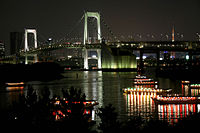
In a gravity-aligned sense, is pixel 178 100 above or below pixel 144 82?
below

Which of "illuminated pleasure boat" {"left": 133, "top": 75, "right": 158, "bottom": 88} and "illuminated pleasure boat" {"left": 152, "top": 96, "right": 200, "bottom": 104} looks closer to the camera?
"illuminated pleasure boat" {"left": 152, "top": 96, "right": 200, "bottom": 104}

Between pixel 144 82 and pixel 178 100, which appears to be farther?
pixel 144 82

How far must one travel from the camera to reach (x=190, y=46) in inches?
1999

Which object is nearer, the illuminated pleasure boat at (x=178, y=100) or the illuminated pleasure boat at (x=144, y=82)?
the illuminated pleasure boat at (x=178, y=100)

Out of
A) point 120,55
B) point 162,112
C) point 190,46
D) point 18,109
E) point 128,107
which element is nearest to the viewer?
point 18,109

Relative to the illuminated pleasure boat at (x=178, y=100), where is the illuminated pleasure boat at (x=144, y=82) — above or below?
above

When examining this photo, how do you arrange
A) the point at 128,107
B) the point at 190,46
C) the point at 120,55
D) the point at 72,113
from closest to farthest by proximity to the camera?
the point at 72,113 < the point at 128,107 < the point at 190,46 < the point at 120,55

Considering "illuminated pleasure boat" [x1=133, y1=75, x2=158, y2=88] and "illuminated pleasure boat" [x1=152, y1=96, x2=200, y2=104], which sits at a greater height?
"illuminated pleasure boat" [x1=133, y1=75, x2=158, y2=88]

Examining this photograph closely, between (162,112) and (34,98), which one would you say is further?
(162,112)

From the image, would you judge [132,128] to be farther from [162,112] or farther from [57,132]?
[162,112]

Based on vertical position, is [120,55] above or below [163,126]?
above

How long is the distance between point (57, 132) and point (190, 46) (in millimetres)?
46576

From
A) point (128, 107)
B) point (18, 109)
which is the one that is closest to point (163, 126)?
point (18, 109)

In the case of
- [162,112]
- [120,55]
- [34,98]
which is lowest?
[162,112]
